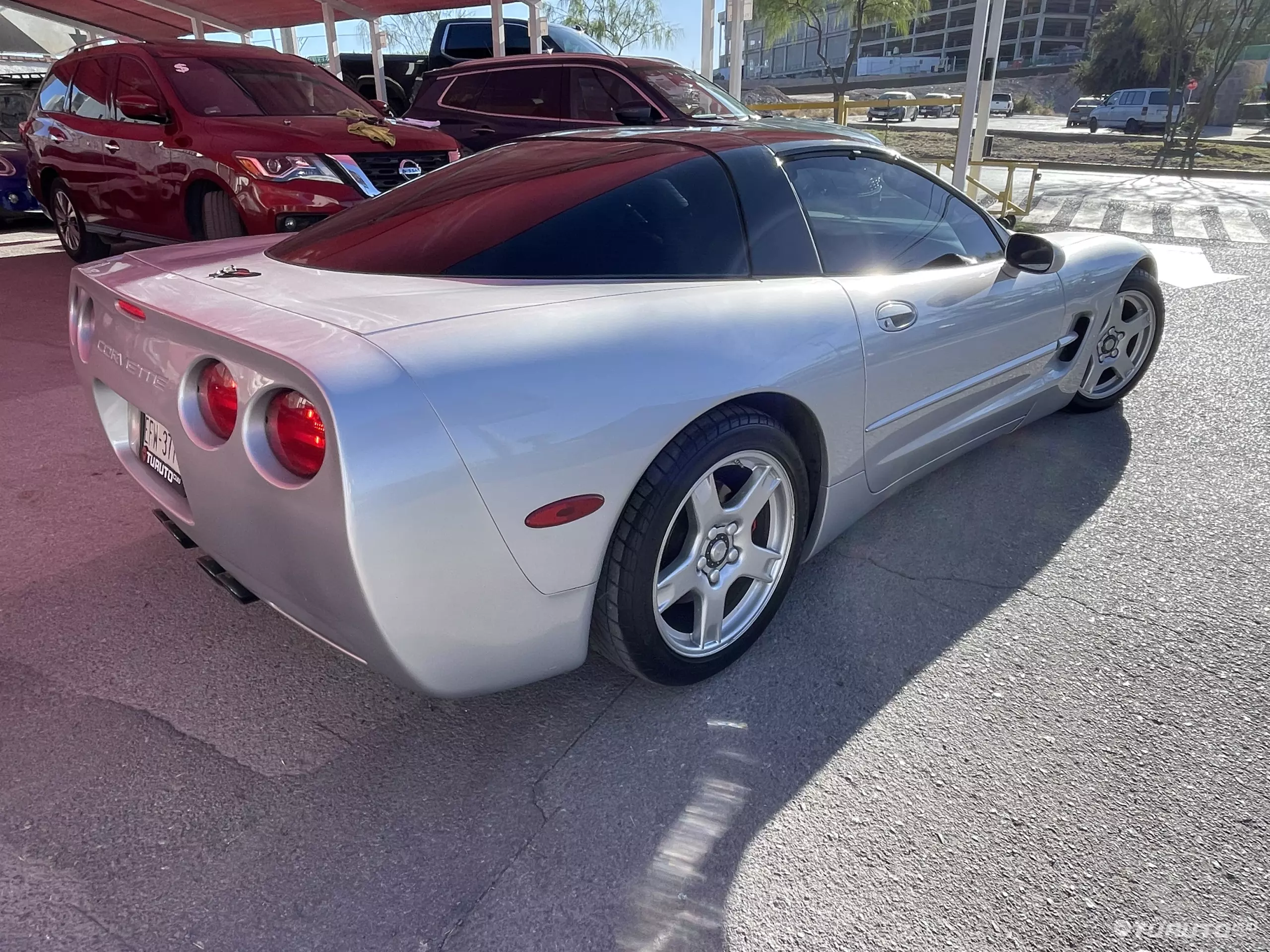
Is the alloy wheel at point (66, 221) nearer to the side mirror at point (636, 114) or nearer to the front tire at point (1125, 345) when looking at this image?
the side mirror at point (636, 114)

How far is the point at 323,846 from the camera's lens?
181cm

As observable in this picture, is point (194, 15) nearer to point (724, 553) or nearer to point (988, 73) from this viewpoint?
point (988, 73)

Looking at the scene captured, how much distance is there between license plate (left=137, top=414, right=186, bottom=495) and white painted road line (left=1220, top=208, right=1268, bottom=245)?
10.7 metres

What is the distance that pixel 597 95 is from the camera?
8219 mm

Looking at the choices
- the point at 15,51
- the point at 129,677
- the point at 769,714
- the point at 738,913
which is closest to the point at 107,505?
the point at 129,677

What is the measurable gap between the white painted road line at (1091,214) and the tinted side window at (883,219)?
8.56 metres

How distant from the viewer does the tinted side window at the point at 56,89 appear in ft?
24.3

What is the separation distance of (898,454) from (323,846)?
76.0 inches

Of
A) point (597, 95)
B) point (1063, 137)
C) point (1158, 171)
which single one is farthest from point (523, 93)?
point (1063, 137)

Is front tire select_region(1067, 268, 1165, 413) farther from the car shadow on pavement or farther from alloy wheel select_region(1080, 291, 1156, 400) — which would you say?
the car shadow on pavement

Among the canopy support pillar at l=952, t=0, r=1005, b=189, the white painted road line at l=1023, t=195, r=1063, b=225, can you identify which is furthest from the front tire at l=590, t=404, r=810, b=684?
the white painted road line at l=1023, t=195, r=1063, b=225

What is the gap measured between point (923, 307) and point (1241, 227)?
1039cm

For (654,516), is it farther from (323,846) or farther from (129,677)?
(129,677)

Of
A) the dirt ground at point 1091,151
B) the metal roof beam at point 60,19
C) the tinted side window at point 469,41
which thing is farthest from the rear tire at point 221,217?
the dirt ground at point 1091,151
